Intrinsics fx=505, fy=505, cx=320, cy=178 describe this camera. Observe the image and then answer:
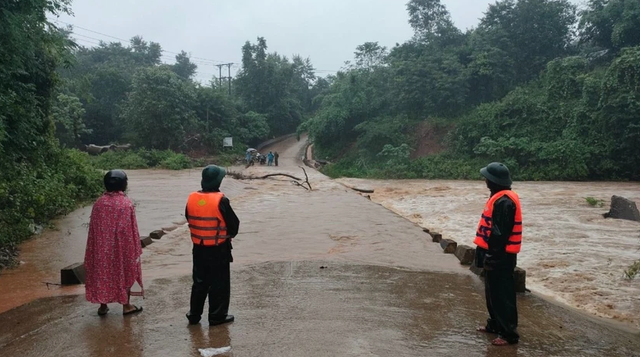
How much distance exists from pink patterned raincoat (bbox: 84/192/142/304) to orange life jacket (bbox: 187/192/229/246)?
2.79 feet

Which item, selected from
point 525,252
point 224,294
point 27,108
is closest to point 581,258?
point 525,252

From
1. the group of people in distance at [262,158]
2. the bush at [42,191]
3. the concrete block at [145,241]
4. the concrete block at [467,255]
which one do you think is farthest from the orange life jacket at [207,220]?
the group of people in distance at [262,158]

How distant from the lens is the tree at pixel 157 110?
41.9 meters

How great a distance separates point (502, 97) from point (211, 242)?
40897 millimetres

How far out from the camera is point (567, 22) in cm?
4203

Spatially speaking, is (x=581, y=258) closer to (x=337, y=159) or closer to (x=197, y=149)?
(x=337, y=159)

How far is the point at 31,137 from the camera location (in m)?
13.0

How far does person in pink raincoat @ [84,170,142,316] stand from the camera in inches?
201

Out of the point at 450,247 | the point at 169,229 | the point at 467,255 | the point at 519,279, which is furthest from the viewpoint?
the point at 169,229

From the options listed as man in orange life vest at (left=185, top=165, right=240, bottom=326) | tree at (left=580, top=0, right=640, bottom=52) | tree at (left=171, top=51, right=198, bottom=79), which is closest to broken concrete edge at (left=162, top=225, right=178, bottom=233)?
man in orange life vest at (left=185, top=165, right=240, bottom=326)

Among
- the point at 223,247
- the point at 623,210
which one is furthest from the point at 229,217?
the point at 623,210

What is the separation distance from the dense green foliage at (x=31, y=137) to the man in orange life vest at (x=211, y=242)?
4.90 m

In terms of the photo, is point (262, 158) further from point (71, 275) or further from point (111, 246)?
point (111, 246)

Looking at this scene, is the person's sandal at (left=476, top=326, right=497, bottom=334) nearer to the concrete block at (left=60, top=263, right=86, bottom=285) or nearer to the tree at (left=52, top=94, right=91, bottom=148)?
the concrete block at (left=60, top=263, right=86, bottom=285)
